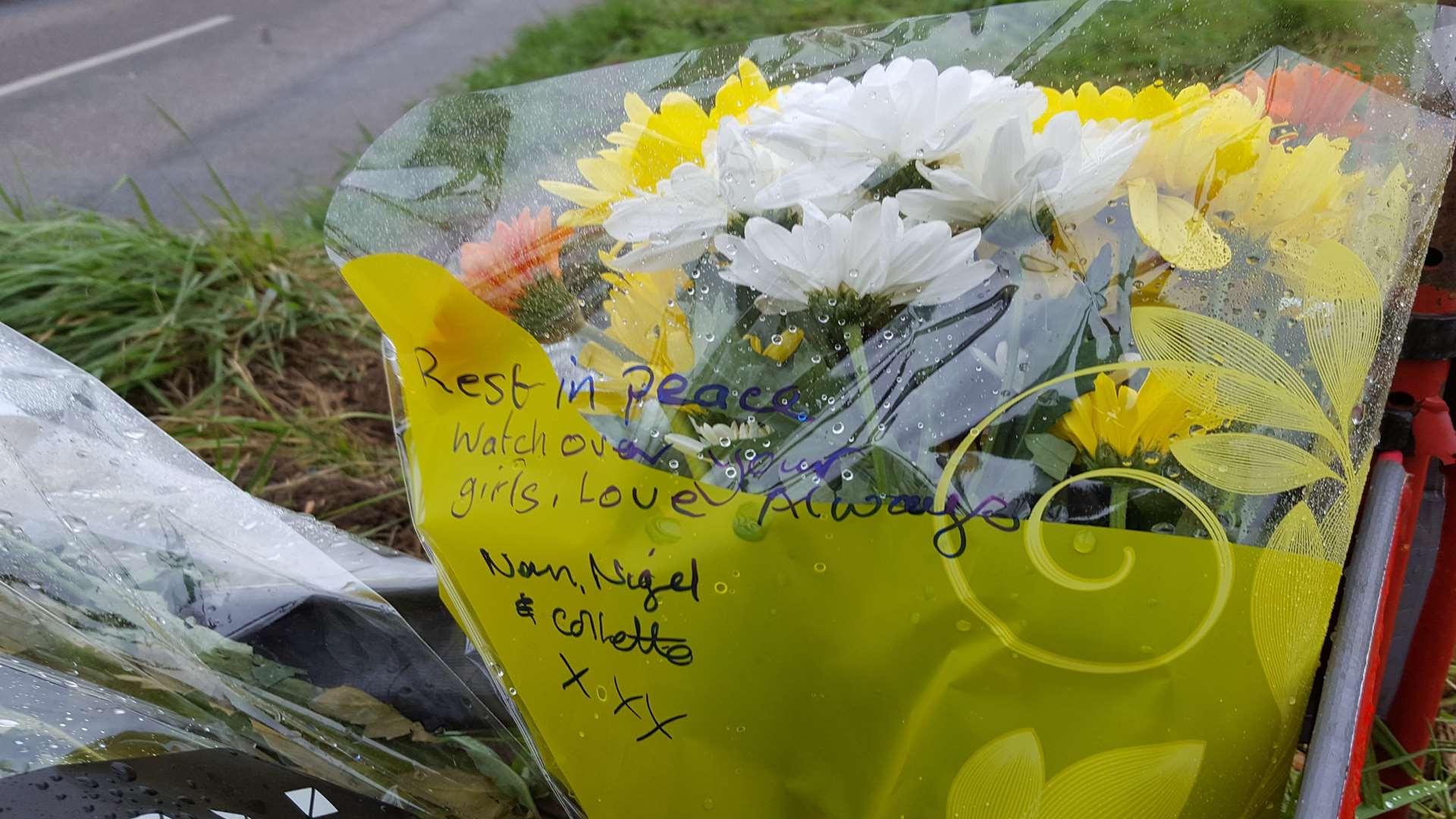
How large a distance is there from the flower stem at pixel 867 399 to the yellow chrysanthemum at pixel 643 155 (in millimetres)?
201

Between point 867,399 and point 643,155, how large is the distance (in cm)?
28

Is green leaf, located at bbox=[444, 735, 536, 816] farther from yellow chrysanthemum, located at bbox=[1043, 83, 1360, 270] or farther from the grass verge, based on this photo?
the grass verge

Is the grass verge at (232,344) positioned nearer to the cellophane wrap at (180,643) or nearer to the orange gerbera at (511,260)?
the cellophane wrap at (180,643)

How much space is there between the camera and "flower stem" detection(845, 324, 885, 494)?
0.66 m

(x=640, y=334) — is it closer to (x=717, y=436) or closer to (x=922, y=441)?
(x=717, y=436)

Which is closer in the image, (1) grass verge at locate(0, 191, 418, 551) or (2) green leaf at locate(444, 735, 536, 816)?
(2) green leaf at locate(444, 735, 536, 816)

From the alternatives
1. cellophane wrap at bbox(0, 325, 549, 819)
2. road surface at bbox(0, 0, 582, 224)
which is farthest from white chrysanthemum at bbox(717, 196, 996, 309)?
road surface at bbox(0, 0, 582, 224)

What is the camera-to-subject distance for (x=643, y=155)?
32.4 inches

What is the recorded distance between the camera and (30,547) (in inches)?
30.1

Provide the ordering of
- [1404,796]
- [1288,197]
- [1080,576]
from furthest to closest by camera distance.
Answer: [1404,796], [1288,197], [1080,576]

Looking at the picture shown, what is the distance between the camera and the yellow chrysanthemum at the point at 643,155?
2.66 ft

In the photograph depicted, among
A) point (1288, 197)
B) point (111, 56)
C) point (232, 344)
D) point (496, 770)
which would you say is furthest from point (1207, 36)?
point (111, 56)

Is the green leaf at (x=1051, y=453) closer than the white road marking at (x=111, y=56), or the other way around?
the green leaf at (x=1051, y=453)

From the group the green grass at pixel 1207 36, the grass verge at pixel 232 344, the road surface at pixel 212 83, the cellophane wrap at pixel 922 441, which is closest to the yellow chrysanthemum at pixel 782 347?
the cellophane wrap at pixel 922 441
